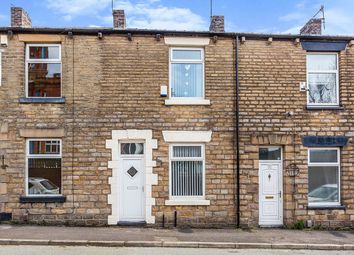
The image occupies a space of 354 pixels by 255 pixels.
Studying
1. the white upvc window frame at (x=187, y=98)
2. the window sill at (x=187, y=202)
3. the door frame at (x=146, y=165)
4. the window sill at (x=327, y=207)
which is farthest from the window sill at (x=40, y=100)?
the window sill at (x=327, y=207)

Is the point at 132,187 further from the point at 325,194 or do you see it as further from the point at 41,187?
the point at 325,194

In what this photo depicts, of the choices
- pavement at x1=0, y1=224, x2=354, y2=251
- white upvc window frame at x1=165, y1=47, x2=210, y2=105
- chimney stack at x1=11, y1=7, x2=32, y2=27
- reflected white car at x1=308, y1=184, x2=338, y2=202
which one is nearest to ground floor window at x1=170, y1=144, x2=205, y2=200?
pavement at x1=0, y1=224, x2=354, y2=251

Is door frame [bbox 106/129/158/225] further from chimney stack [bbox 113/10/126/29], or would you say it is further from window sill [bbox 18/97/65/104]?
chimney stack [bbox 113/10/126/29]

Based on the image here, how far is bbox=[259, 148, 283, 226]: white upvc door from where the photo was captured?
12.8m

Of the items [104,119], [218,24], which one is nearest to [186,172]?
[104,119]

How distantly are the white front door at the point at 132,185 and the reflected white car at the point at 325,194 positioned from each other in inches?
208

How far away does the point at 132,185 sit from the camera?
12555 millimetres

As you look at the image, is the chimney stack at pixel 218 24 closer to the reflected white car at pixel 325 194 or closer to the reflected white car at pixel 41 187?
the reflected white car at pixel 325 194

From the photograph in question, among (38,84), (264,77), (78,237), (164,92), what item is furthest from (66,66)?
(264,77)

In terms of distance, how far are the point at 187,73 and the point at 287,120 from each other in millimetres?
3411

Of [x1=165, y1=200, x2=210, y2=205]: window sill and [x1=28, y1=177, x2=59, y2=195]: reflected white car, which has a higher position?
[x1=28, y1=177, x2=59, y2=195]: reflected white car

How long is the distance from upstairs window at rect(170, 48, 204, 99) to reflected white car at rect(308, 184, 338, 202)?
464 centimetres

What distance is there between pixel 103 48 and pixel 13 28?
8.83ft

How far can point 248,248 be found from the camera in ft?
33.8
